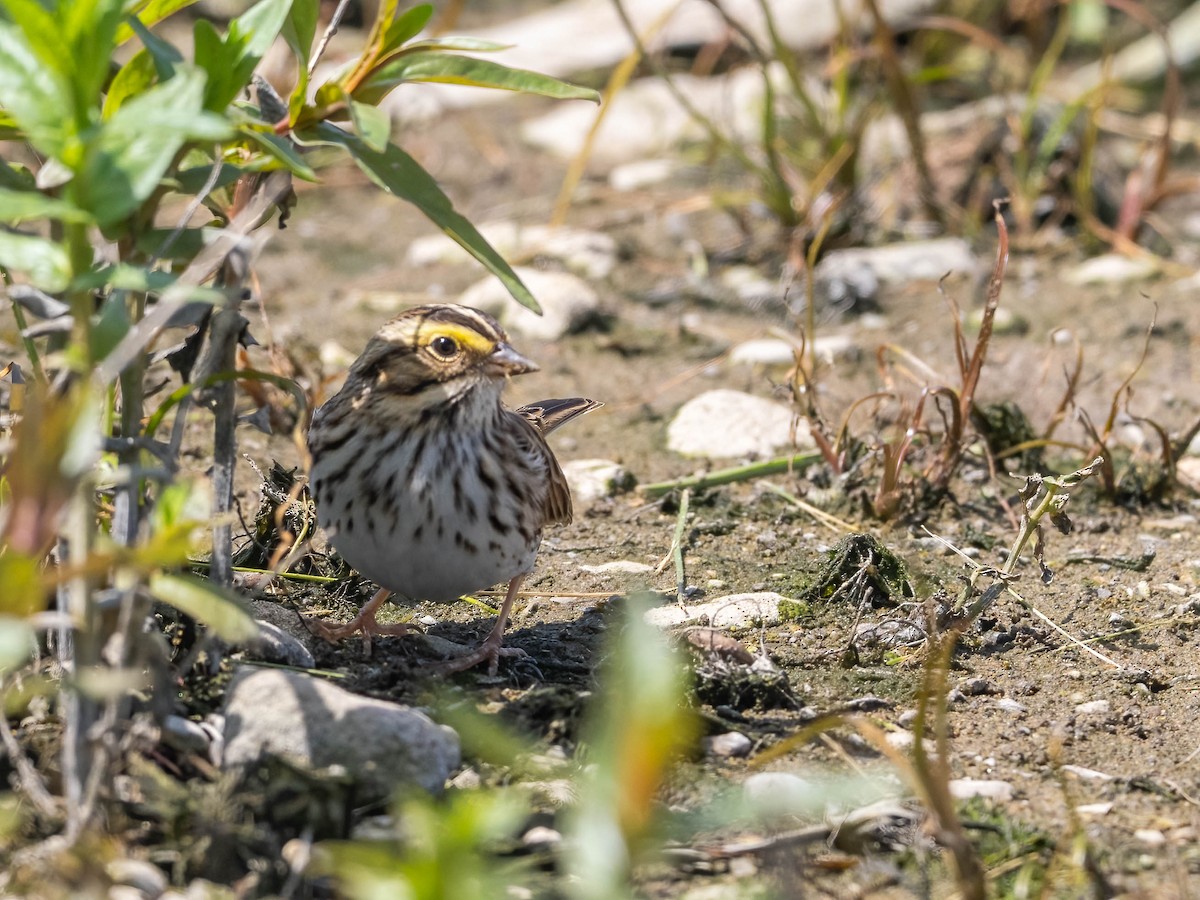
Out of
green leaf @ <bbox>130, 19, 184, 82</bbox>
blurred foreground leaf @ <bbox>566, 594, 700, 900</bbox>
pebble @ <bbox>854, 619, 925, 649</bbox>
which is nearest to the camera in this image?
blurred foreground leaf @ <bbox>566, 594, 700, 900</bbox>

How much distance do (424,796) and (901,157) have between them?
618 cm

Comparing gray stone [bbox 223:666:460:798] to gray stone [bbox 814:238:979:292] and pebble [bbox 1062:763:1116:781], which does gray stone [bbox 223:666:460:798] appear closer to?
pebble [bbox 1062:763:1116:781]

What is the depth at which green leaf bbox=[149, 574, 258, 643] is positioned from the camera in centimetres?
264

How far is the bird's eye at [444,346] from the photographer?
4055 mm

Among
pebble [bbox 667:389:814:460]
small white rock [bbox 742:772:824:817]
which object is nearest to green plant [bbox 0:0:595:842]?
small white rock [bbox 742:772:824:817]

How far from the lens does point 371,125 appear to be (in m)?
3.01

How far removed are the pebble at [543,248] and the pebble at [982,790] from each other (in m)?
4.46

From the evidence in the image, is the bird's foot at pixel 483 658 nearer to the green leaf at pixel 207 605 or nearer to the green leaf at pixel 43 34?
the green leaf at pixel 207 605

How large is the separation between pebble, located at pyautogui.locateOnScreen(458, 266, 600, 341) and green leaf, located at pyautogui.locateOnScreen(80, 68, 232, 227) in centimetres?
420

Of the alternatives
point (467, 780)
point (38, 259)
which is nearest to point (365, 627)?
point (467, 780)

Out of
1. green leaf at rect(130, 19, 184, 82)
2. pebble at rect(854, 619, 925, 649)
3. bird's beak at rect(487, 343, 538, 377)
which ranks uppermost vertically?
green leaf at rect(130, 19, 184, 82)

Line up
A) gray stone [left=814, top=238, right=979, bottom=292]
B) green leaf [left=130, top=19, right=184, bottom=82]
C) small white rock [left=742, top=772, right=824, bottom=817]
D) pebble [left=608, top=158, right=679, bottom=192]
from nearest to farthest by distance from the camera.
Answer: green leaf [left=130, top=19, right=184, bottom=82] < small white rock [left=742, top=772, right=824, bottom=817] < gray stone [left=814, top=238, right=979, bottom=292] < pebble [left=608, top=158, right=679, bottom=192]

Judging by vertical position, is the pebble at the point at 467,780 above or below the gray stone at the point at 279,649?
below

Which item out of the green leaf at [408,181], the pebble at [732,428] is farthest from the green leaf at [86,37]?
the pebble at [732,428]
